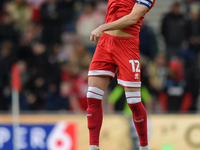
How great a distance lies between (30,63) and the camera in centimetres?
1077

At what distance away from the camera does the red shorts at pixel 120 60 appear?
472cm

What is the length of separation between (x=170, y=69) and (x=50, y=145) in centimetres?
349

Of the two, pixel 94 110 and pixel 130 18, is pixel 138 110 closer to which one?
pixel 94 110

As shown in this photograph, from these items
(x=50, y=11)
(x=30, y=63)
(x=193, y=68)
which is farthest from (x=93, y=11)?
(x=193, y=68)

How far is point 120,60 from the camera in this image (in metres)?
4.73

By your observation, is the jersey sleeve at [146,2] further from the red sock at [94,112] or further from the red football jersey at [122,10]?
the red sock at [94,112]

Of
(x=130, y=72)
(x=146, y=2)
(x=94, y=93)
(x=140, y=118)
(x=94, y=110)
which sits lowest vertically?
(x=140, y=118)

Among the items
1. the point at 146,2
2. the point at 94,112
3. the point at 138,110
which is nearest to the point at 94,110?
the point at 94,112

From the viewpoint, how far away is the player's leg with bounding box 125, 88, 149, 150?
15.5ft

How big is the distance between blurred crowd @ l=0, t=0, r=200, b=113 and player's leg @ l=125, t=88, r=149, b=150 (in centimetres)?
474

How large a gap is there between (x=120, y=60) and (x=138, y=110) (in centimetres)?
60

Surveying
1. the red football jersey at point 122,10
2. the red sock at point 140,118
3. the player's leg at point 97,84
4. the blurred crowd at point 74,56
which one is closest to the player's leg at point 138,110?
the red sock at point 140,118

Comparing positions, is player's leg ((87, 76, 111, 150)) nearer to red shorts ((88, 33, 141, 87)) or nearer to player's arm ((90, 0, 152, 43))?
red shorts ((88, 33, 141, 87))

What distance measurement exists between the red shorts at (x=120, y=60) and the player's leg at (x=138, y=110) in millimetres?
90
